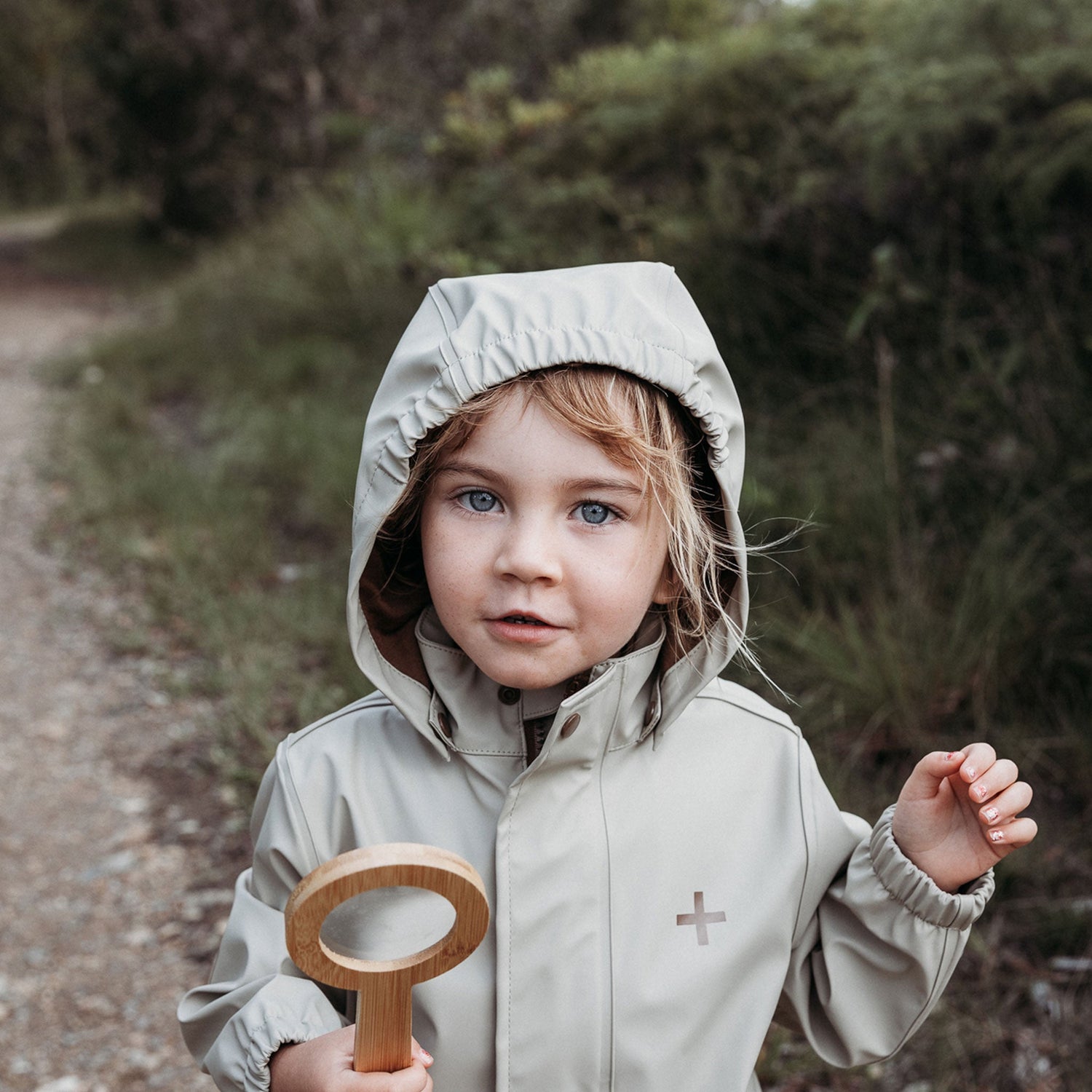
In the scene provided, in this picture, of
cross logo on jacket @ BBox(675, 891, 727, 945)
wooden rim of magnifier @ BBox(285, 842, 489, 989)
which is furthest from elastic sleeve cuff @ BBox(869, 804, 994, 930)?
wooden rim of magnifier @ BBox(285, 842, 489, 989)

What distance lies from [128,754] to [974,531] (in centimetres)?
292

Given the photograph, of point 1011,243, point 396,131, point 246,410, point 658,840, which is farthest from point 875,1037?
point 396,131

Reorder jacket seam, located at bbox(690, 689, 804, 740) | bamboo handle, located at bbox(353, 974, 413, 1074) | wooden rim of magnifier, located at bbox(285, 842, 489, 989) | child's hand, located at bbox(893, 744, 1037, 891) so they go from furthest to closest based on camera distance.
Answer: jacket seam, located at bbox(690, 689, 804, 740) → child's hand, located at bbox(893, 744, 1037, 891) → bamboo handle, located at bbox(353, 974, 413, 1074) → wooden rim of magnifier, located at bbox(285, 842, 489, 989)

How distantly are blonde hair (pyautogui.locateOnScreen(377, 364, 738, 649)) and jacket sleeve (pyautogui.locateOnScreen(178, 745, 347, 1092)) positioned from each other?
1.24 feet

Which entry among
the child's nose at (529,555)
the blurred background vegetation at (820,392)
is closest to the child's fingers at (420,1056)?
the child's nose at (529,555)

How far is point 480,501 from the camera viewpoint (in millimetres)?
1400

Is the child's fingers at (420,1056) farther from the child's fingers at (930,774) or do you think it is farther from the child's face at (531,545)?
the child's fingers at (930,774)

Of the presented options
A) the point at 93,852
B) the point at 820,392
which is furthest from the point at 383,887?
the point at 820,392

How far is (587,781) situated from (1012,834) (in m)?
0.53

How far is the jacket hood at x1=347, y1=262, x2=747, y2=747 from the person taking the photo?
1373 mm

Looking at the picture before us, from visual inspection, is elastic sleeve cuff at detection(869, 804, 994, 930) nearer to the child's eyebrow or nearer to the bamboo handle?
the child's eyebrow

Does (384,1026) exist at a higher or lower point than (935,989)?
higher

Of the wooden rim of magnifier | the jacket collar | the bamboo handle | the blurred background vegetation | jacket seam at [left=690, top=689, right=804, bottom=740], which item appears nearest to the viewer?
the wooden rim of magnifier

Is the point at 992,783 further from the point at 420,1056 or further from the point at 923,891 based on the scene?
the point at 420,1056
